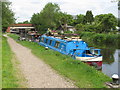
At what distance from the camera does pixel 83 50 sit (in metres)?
18.5

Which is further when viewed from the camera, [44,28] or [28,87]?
[44,28]

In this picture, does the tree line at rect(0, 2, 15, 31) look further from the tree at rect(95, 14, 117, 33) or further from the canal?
the tree at rect(95, 14, 117, 33)

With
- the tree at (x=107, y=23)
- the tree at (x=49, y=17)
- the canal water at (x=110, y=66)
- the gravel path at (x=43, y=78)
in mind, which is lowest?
the canal water at (x=110, y=66)

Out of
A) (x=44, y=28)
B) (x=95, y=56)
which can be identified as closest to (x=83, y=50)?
(x=95, y=56)

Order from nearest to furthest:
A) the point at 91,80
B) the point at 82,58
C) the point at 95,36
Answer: the point at 91,80
the point at 82,58
the point at 95,36

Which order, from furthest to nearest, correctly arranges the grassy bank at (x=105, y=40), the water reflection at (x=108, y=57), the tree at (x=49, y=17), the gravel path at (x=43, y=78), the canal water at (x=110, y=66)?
the tree at (x=49, y=17) < the grassy bank at (x=105, y=40) < the water reflection at (x=108, y=57) < the canal water at (x=110, y=66) < the gravel path at (x=43, y=78)

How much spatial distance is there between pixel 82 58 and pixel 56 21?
182ft

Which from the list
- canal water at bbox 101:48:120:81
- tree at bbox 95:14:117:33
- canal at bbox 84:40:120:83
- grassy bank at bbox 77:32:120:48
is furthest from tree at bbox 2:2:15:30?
tree at bbox 95:14:117:33

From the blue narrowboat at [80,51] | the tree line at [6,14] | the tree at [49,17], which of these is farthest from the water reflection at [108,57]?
the tree at [49,17]

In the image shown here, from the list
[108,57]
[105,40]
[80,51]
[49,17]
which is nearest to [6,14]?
[105,40]

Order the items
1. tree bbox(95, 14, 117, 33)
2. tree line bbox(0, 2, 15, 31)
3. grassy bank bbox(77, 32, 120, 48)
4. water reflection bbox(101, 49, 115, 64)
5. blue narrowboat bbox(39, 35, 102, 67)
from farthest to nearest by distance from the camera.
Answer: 1. tree bbox(95, 14, 117, 33)
2. grassy bank bbox(77, 32, 120, 48)
3. tree line bbox(0, 2, 15, 31)
4. water reflection bbox(101, 49, 115, 64)
5. blue narrowboat bbox(39, 35, 102, 67)

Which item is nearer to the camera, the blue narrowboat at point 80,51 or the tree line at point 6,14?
the blue narrowboat at point 80,51

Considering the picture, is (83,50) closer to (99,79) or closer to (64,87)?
(99,79)

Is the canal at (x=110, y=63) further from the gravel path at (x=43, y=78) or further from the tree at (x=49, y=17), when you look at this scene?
the tree at (x=49, y=17)
